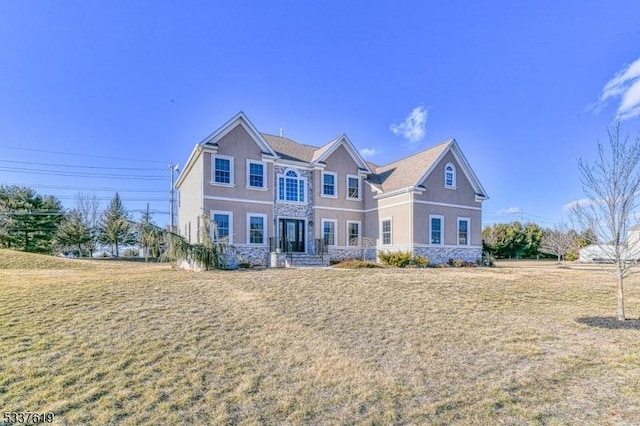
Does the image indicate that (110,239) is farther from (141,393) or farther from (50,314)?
(141,393)

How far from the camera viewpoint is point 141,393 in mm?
4969

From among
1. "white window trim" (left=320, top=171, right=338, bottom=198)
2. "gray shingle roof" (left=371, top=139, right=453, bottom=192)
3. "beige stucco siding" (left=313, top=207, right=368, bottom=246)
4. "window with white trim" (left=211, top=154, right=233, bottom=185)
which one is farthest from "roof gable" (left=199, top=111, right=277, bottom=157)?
"gray shingle roof" (left=371, top=139, right=453, bottom=192)

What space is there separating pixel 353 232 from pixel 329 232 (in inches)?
75.8

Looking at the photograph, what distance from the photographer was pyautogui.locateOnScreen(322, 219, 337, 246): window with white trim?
22078 mm

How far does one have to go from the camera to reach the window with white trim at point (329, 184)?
73.3 ft

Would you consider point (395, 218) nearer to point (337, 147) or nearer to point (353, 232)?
point (353, 232)

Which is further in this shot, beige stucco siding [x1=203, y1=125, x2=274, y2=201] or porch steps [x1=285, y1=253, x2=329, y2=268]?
porch steps [x1=285, y1=253, x2=329, y2=268]

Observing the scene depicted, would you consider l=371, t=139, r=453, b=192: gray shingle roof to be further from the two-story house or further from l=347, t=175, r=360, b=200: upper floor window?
l=347, t=175, r=360, b=200: upper floor window

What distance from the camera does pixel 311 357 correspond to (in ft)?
20.4

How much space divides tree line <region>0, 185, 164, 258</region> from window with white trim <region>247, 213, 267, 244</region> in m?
21.4

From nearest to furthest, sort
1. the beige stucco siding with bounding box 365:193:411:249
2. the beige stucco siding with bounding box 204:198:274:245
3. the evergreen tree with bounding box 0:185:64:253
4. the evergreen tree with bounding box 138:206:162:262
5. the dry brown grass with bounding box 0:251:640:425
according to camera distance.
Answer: the dry brown grass with bounding box 0:251:640:425 → the evergreen tree with bounding box 138:206:162:262 → the beige stucco siding with bounding box 204:198:274:245 → the beige stucco siding with bounding box 365:193:411:249 → the evergreen tree with bounding box 0:185:64:253

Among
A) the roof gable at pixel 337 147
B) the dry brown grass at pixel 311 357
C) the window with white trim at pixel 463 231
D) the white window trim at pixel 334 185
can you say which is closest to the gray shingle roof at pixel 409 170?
the roof gable at pixel 337 147

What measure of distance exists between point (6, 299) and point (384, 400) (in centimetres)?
1035

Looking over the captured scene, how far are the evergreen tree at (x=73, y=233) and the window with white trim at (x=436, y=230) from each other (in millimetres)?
35454
